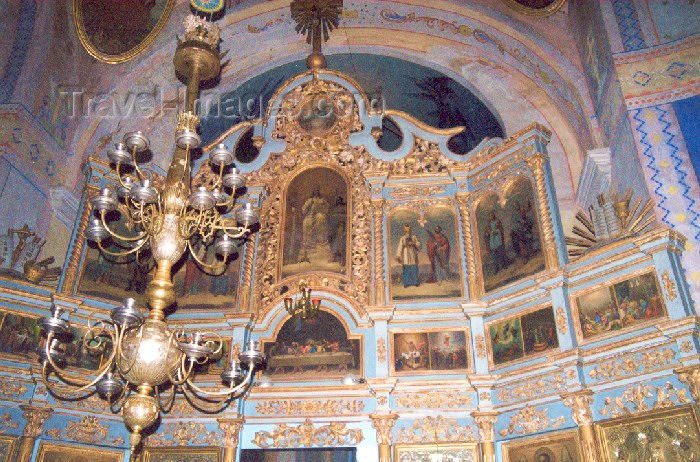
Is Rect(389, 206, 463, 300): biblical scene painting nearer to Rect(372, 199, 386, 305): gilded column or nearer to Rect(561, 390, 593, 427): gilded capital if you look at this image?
Rect(372, 199, 386, 305): gilded column

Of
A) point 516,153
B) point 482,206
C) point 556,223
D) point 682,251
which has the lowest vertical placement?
point 682,251

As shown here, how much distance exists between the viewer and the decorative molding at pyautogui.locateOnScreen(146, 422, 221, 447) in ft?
24.0

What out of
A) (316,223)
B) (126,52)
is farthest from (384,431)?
(126,52)

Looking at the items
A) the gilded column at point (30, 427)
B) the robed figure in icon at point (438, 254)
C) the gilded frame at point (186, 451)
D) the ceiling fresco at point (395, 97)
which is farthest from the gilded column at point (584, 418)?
the gilded column at point (30, 427)

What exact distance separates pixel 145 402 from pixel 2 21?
231 inches

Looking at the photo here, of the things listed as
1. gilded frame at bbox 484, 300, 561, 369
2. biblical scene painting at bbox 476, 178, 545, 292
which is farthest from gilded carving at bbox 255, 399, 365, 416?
biblical scene painting at bbox 476, 178, 545, 292

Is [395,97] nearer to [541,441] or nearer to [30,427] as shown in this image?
[541,441]

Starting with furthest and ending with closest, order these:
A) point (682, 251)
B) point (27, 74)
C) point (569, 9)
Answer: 1. point (569, 9)
2. point (27, 74)
3. point (682, 251)

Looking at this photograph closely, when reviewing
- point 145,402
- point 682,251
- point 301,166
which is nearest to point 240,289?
point 301,166

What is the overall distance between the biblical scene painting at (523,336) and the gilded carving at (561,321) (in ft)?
0.30

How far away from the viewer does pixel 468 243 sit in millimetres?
8188

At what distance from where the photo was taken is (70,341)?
7.33 m

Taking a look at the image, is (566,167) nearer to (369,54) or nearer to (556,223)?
(556,223)

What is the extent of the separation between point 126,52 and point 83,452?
6064 millimetres
